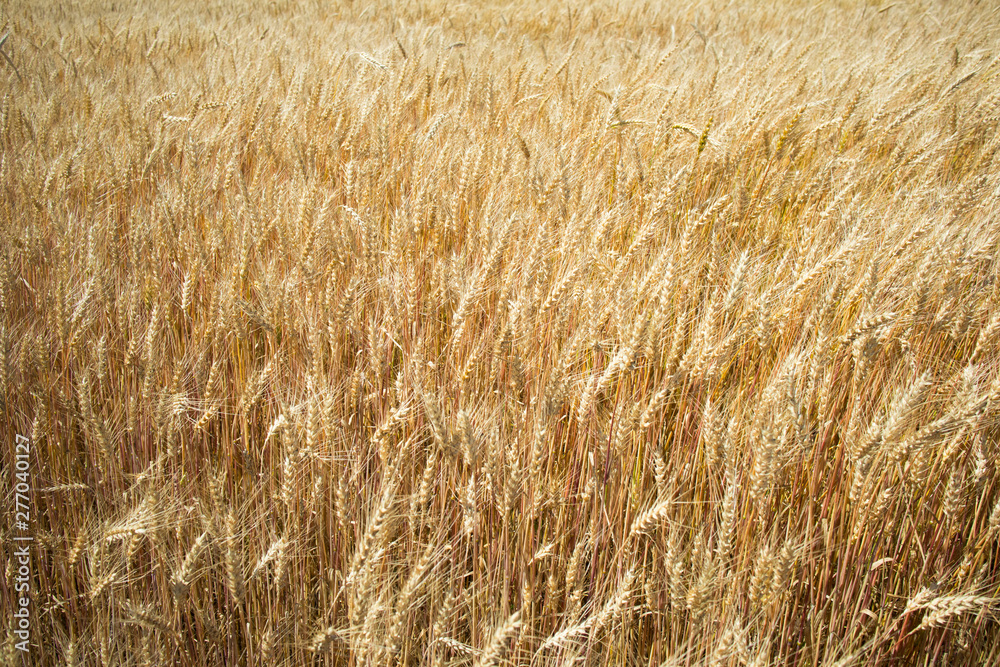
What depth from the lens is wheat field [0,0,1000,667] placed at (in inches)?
33.3

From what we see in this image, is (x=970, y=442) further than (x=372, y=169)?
No

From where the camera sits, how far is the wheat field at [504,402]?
2.77 feet

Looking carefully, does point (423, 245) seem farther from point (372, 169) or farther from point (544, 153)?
point (544, 153)

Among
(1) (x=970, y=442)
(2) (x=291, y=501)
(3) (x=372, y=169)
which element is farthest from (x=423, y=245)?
(1) (x=970, y=442)

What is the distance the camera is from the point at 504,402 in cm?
118

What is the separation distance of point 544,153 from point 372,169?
0.61 m

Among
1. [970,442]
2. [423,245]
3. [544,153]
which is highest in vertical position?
[544,153]

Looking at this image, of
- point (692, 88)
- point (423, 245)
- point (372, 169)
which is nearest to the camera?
point (423, 245)

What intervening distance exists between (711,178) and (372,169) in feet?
4.21

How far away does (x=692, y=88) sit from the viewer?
293 centimetres

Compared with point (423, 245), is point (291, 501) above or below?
below

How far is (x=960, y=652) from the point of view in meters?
0.86

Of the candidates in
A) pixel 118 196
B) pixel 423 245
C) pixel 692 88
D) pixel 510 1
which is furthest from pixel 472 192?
pixel 510 1

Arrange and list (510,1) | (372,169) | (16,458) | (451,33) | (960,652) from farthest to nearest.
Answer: (510,1), (451,33), (372,169), (16,458), (960,652)
